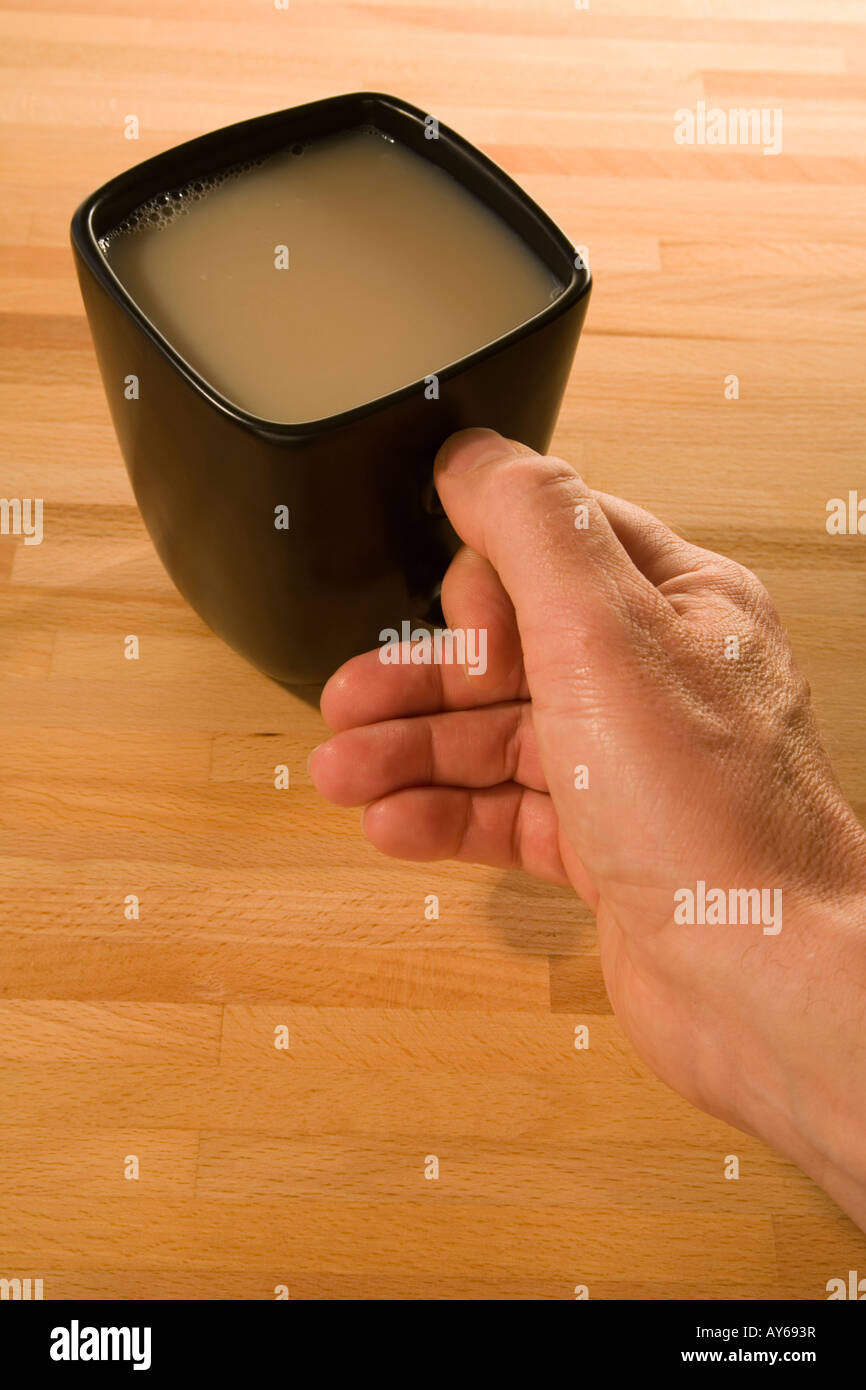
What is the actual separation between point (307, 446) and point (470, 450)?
0.08 m

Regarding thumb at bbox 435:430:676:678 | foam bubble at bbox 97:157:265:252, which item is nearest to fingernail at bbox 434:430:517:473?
thumb at bbox 435:430:676:678

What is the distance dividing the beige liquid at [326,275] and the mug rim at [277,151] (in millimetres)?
11

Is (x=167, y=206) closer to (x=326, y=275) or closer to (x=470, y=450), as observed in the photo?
(x=326, y=275)

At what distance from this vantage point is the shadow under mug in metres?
0.52

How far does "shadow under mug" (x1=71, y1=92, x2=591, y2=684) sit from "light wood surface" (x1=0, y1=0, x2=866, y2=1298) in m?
0.11

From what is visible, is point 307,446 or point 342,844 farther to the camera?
point 342,844

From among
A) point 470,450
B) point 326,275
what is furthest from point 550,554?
point 326,275

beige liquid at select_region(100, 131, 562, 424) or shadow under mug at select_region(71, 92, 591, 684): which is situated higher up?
beige liquid at select_region(100, 131, 562, 424)

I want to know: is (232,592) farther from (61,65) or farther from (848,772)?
(61,65)

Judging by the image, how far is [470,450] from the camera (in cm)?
55

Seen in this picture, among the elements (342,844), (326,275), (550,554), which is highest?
(326,275)

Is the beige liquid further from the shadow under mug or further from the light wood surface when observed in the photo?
the light wood surface

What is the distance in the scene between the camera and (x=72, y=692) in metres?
0.73
